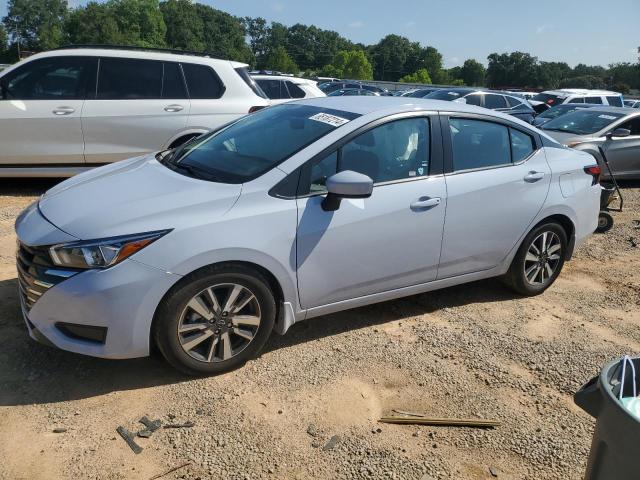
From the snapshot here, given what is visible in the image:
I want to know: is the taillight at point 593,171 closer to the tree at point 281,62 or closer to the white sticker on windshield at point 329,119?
the white sticker on windshield at point 329,119

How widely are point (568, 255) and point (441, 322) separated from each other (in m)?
1.45

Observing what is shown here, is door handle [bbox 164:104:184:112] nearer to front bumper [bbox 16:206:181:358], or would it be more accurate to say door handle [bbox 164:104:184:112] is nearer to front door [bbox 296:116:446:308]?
front door [bbox 296:116:446:308]

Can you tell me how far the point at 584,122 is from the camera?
401 inches

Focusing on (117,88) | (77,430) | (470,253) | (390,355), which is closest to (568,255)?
(470,253)

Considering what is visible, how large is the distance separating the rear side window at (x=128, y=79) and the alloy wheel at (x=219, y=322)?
4.87m

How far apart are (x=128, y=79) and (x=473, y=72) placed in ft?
368

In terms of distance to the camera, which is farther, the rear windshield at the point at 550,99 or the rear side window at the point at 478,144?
the rear windshield at the point at 550,99

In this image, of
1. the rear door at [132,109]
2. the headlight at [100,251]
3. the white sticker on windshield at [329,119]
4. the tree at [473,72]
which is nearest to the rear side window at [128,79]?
the rear door at [132,109]

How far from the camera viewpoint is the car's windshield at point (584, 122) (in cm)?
998

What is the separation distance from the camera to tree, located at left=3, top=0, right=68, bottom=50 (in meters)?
112

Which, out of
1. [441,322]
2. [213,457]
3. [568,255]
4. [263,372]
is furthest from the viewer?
[568,255]

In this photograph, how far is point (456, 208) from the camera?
3.89 metres

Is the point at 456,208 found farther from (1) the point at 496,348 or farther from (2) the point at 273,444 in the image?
(2) the point at 273,444

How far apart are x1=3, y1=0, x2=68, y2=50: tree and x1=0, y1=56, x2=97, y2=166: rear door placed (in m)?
118
